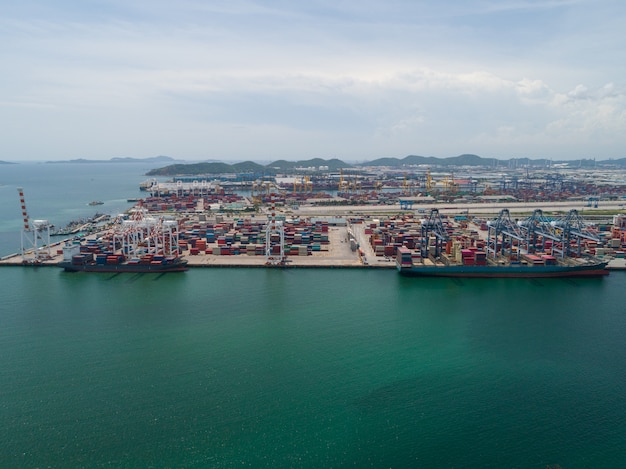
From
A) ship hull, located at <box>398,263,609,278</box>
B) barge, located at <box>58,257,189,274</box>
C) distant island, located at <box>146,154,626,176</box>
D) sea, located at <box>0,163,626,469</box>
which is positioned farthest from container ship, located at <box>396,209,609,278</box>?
distant island, located at <box>146,154,626,176</box>

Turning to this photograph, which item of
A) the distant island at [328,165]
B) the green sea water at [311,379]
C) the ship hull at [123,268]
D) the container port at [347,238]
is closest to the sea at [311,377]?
the green sea water at [311,379]

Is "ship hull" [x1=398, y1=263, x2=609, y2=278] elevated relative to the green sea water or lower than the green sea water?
elevated

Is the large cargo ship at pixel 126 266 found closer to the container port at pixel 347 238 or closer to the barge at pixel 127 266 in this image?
the barge at pixel 127 266

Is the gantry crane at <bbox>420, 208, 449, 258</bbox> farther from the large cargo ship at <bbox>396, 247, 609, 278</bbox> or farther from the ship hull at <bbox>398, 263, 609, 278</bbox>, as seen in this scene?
the ship hull at <bbox>398, 263, 609, 278</bbox>

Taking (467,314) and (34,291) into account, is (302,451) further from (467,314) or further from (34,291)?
(34,291)

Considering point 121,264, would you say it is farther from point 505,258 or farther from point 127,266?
point 505,258

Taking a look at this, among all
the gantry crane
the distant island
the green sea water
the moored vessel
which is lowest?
the green sea water
